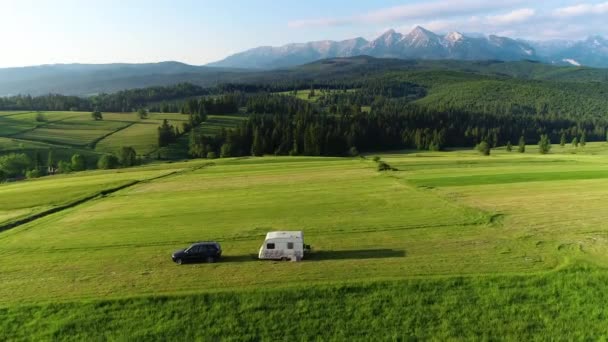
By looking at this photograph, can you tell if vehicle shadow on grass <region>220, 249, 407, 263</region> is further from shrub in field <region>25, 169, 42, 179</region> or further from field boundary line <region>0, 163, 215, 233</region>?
shrub in field <region>25, 169, 42, 179</region>

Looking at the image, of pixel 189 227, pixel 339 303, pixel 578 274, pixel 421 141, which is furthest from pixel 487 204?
pixel 421 141

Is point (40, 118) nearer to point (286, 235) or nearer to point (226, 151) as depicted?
point (226, 151)

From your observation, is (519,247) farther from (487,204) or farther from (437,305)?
(487,204)

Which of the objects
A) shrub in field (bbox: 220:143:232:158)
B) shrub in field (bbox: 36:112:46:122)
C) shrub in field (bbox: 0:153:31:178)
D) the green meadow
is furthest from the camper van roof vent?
shrub in field (bbox: 36:112:46:122)

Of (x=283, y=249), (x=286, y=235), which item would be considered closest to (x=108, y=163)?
(x=286, y=235)

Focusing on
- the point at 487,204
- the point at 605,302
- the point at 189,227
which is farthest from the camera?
the point at 487,204
